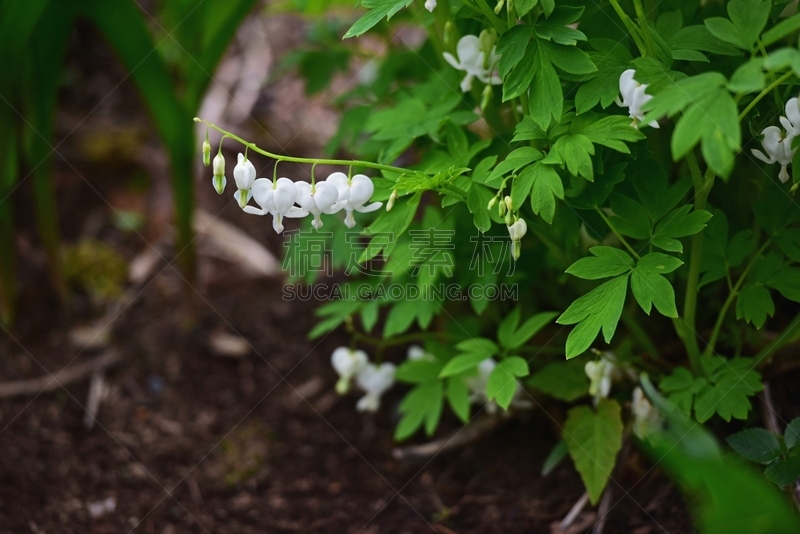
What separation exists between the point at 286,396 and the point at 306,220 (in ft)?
2.32

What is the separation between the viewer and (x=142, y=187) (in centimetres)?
334

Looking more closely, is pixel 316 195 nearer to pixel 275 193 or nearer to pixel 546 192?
pixel 275 193

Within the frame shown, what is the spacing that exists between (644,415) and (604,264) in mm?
552

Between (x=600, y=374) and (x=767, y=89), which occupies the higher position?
(x=767, y=89)

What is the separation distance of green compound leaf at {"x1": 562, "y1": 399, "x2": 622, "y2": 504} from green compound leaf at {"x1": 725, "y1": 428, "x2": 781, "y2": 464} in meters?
0.30

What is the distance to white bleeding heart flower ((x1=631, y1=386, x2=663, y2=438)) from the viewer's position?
70.7 inches

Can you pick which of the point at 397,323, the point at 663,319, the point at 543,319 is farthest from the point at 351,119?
the point at 663,319

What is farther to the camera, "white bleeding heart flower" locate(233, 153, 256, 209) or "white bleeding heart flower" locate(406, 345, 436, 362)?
"white bleeding heart flower" locate(406, 345, 436, 362)

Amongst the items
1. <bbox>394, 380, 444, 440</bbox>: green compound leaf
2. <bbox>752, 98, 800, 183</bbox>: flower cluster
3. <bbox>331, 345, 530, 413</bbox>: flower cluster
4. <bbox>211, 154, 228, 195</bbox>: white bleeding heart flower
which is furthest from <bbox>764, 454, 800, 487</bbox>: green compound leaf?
<bbox>211, 154, 228, 195</bbox>: white bleeding heart flower

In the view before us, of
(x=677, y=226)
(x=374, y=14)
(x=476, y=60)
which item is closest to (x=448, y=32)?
(x=476, y=60)

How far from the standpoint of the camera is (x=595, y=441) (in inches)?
72.6

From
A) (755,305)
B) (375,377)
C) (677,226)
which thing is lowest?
(375,377)

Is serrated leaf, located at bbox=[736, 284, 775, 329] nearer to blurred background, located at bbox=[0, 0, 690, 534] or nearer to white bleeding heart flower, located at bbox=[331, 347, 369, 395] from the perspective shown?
blurred background, located at bbox=[0, 0, 690, 534]

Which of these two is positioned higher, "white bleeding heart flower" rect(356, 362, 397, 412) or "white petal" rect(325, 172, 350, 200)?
"white petal" rect(325, 172, 350, 200)
